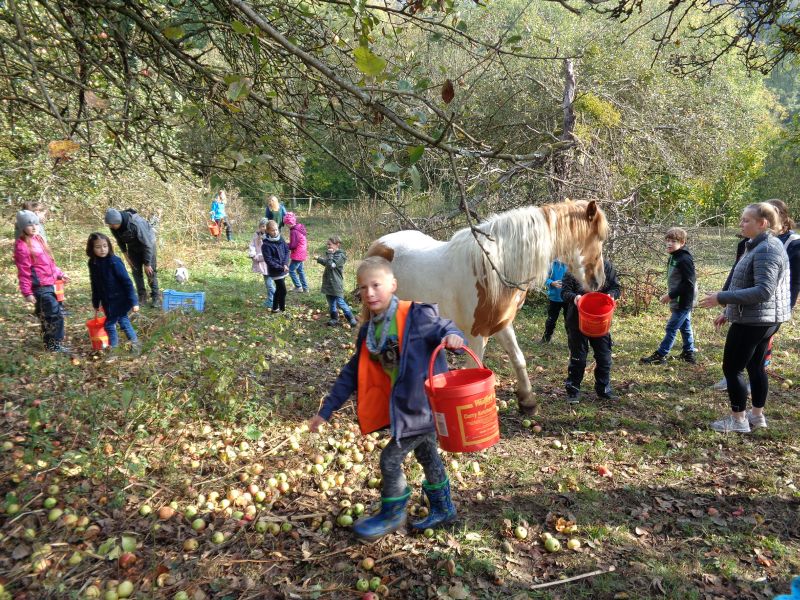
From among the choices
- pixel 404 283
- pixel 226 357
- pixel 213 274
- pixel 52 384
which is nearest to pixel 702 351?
pixel 404 283

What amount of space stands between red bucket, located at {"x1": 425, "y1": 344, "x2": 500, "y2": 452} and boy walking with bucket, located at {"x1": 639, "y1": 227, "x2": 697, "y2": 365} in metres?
4.18

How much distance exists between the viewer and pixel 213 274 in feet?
37.0

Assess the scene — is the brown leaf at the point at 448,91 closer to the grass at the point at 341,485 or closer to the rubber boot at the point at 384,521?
the rubber boot at the point at 384,521

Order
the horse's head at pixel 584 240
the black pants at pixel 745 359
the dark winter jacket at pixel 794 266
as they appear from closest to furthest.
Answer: the black pants at pixel 745 359
the horse's head at pixel 584 240
the dark winter jacket at pixel 794 266

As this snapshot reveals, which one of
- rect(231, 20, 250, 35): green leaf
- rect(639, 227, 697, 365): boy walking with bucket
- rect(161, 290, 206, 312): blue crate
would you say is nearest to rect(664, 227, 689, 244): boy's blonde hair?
rect(639, 227, 697, 365): boy walking with bucket

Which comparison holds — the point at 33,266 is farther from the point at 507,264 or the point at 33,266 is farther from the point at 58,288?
the point at 507,264

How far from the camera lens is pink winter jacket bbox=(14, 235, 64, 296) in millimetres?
6008

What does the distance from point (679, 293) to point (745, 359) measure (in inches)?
82.9

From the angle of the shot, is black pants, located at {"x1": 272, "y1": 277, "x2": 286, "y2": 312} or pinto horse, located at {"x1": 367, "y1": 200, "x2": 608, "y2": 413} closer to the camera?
pinto horse, located at {"x1": 367, "y1": 200, "x2": 608, "y2": 413}

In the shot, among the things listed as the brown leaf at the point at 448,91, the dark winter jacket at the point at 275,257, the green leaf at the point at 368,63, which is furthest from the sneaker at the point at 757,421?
the dark winter jacket at the point at 275,257

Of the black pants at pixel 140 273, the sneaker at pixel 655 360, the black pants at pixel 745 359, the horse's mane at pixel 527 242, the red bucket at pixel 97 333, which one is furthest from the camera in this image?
the black pants at pixel 140 273

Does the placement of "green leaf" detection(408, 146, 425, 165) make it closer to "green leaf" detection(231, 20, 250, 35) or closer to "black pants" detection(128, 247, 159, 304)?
"green leaf" detection(231, 20, 250, 35)

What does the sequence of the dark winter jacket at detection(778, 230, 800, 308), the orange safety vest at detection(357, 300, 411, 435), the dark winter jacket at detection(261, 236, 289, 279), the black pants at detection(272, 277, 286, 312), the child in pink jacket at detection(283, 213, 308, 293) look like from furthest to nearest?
the child in pink jacket at detection(283, 213, 308, 293) → the black pants at detection(272, 277, 286, 312) → the dark winter jacket at detection(261, 236, 289, 279) → the dark winter jacket at detection(778, 230, 800, 308) → the orange safety vest at detection(357, 300, 411, 435)

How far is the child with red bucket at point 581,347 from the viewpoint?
5000mm
